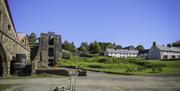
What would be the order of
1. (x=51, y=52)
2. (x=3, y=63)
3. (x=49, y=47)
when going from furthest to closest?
(x=51, y=52) → (x=49, y=47) → (x=3, y=63)

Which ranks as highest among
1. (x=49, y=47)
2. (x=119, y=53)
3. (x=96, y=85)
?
(x=49, y=47)

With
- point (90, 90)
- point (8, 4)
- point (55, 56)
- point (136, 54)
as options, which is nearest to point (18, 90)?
point (90, 90)

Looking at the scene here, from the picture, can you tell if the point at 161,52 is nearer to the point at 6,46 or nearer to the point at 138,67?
the point at 138,67

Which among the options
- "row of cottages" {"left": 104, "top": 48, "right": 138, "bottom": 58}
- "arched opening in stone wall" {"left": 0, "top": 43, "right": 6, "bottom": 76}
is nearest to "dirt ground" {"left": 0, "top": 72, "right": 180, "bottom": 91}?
"arched opening in stone wall" {"left": 0, "top": 43, "right": 6, "bottom": 76}

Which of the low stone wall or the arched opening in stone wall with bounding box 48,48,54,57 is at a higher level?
the arched opening in stone wall with bounding box 48,48,54,57

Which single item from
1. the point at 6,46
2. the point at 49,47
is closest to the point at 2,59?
the point at 6,46

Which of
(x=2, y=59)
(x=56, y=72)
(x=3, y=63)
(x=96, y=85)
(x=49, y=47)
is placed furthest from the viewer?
(x=49, y=47)

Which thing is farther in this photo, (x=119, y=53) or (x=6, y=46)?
(x=119, y=53)

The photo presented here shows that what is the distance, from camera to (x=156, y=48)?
287ft

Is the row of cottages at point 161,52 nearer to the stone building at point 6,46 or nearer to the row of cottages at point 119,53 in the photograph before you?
the row of cottages at point 119,53

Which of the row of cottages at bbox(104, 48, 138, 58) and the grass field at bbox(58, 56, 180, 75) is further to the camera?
the row of cottages at bbox(104, 48, 138, 58)

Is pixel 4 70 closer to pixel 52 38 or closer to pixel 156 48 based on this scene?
pixel 52 38

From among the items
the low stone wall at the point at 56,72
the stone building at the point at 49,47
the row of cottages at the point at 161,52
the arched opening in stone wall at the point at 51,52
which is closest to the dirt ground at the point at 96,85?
the low stone wall at the point at 56,72

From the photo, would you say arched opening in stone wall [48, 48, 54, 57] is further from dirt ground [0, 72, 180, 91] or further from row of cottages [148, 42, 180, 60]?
row of cottages [148, 42, 180, 60]
